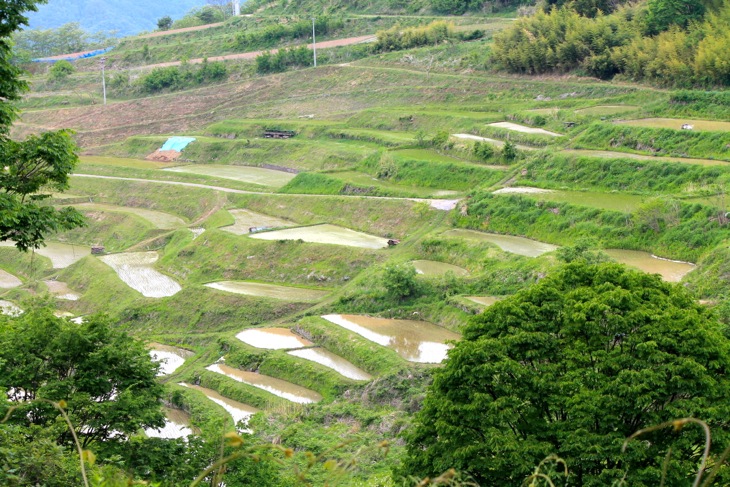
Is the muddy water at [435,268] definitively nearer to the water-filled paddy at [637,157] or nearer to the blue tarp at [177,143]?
the water-filled paddy at [637,157]

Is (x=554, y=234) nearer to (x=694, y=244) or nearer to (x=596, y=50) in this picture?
(x=694, y=244)

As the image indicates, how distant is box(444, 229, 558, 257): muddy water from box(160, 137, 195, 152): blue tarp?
29930mm

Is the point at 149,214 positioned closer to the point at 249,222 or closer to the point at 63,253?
the point at 63,253

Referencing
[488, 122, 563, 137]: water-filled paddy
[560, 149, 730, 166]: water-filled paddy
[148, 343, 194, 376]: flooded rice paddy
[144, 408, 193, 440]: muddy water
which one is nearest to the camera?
[144, 408, 193, 440]: muddy water

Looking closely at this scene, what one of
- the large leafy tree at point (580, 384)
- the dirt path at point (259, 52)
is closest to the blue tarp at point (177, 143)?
the dirt path at point (259, 52)

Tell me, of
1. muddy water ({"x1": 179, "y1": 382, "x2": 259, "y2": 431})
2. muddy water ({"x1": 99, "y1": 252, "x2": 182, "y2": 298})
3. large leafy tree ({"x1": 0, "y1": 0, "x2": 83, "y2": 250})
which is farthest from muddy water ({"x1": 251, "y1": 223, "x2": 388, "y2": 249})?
large leafy tree ({"x1": 0, "y1": 0, "x2": 83, "y2": 250})

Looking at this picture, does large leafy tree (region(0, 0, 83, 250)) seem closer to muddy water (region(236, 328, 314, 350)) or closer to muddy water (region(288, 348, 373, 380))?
muddy water (region(288, 348, 373, 380))

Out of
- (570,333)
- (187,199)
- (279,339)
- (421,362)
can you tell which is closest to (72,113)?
(187,199)

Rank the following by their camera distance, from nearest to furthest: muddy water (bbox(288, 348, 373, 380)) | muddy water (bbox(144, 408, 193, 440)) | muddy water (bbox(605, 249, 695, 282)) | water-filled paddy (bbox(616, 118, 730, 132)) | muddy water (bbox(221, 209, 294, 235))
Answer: muddy water (bbox(144, 408, 193, 440)) < muddy water (bbox(288, 348, 373, 380)) < muddy water (bbox(605, 249, 695, 282)) < water-filled paddy (bbox(616, 118, 730, 132)) < muddy water (bbox(221, 209, 294, 235))

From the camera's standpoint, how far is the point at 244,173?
178 ft

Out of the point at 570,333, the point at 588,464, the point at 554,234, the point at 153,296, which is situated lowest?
the point at 153,296

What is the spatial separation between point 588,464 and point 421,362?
1282 cm

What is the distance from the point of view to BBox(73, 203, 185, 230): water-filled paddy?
1865 inches

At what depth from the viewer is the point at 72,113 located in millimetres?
71312
